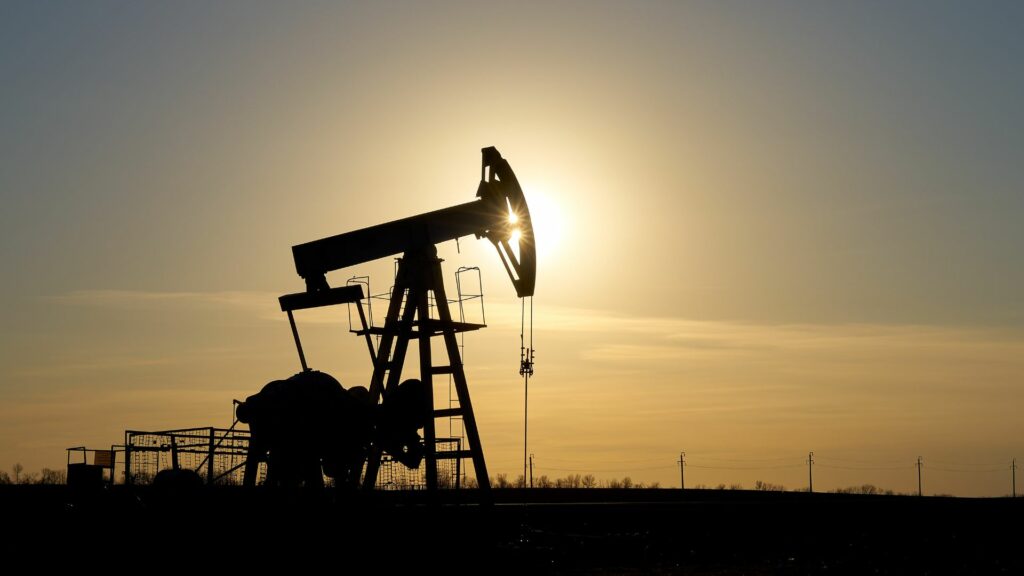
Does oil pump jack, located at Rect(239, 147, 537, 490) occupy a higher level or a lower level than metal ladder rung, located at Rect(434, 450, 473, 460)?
higher

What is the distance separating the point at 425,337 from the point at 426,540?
16.0ft

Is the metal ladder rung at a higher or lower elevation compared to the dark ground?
higher

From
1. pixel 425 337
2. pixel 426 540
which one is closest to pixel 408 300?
pixel 425 337

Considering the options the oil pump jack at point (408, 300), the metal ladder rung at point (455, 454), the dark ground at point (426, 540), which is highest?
the oil pump jack at point (408, 300)

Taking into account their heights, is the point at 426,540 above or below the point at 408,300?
below

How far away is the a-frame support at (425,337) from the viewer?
21.6m

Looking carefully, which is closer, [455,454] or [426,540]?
[426,540]

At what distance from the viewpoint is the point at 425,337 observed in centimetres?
2191

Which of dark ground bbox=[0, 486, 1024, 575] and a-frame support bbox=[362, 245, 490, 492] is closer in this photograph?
dark ground bbox=[0, 486, 1024, 575]

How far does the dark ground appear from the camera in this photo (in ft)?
52.5

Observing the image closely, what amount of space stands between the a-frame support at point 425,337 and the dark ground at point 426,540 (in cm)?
152

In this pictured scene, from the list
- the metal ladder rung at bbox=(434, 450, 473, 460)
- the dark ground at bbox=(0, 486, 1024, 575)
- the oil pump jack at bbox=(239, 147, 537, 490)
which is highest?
the oil pump jack at bbox=(239, 147, 537, 490)

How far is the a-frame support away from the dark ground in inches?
59.8

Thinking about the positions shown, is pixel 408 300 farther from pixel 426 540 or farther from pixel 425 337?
pixel 426 540
